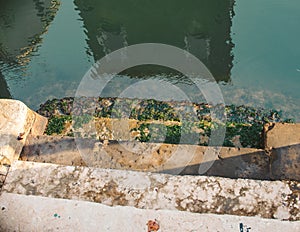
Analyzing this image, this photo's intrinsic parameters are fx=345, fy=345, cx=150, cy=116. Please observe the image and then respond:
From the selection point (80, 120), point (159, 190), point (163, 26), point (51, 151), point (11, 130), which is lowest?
point (159, 190)

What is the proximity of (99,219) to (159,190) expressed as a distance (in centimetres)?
59

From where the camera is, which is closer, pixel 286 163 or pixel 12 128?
pixel 286 163

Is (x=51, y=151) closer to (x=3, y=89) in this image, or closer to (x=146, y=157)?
(x=146, y=157)

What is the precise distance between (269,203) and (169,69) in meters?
5.54

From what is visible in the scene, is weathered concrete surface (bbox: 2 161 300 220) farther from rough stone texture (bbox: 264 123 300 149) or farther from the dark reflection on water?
the dark reflection on water

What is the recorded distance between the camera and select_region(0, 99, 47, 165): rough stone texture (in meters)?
3.57

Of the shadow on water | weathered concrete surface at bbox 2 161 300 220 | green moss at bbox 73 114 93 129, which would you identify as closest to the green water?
the shadow on water

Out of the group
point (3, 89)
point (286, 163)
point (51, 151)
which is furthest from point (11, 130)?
point (3, 89)

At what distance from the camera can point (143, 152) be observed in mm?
3904

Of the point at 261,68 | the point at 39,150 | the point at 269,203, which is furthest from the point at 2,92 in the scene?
the point at 269,203

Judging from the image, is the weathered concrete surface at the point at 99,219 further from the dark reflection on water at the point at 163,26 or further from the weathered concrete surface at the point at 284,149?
the dark reflection on water at the point at 163,26

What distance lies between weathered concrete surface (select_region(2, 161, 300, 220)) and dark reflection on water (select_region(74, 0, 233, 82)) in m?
4.98

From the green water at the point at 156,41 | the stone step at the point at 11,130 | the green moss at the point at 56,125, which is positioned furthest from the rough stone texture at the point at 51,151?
the green water at the point at 156,41

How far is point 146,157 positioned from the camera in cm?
384
